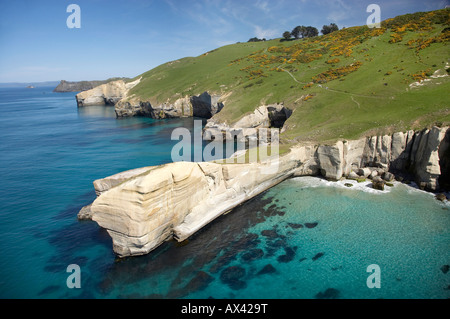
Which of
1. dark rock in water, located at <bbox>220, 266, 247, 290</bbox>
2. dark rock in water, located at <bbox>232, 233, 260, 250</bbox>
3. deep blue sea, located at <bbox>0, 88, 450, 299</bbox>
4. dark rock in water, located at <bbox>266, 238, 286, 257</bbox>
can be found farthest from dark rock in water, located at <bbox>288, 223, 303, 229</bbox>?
dark rock in water, located at <bbox>220, 266, 247, 290</bbox>

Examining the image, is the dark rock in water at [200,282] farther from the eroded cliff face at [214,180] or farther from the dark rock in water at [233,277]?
the eroded cliff face at [214,180]

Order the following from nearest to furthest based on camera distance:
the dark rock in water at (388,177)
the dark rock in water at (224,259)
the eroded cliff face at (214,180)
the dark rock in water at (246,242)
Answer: the dark rock in water at (224,259)
the eroded cliff face at (214,180)
the dark rock in water at (246,242)
the dark rock in water at (388,177)

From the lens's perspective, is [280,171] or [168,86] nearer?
[280,171]

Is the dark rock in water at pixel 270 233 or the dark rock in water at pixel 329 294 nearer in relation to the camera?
the dark rock in water at pixel 329 294

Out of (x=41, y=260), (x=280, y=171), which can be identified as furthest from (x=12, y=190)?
(x=280, y=171)

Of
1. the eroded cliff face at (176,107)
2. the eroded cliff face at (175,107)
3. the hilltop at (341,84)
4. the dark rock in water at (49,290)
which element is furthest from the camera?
the eroded cliff face at (176,107)

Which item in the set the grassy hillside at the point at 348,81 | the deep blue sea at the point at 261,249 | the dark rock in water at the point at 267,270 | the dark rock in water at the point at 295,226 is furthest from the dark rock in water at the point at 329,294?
the grassy hillside at the point at 348,81

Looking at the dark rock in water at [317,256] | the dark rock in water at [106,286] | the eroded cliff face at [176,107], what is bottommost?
the dark rock in water at [106,286]

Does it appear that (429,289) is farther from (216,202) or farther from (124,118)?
(124,118)
